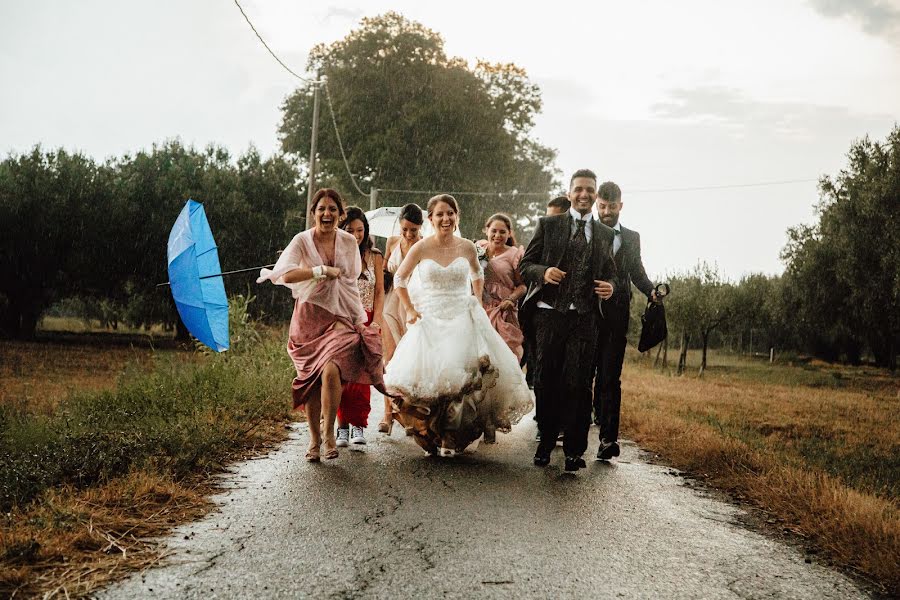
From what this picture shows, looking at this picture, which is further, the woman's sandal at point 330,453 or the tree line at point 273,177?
the tree line at point 273,177

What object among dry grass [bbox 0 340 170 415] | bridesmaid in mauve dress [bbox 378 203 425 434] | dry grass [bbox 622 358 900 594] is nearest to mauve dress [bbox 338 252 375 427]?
bridesmaid in mauve dress [bbox 378 203 425 434]

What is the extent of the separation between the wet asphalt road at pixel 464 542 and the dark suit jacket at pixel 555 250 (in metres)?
1.62

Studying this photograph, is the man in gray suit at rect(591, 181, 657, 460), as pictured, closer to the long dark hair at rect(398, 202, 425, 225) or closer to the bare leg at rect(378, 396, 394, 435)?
the long dark hair at rect(398, 202, 425, 225)

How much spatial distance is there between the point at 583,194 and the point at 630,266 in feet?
3.80

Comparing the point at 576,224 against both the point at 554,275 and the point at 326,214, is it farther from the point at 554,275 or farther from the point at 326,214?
the point at 326,214

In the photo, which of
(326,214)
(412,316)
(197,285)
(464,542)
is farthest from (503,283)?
(464,542)

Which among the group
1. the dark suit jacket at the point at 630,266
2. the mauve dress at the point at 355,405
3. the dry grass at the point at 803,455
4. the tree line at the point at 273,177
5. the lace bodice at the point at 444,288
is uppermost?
the tree line at the point at 273,177

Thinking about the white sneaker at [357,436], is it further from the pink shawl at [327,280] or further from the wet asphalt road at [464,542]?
the pink shawl at [327,280]

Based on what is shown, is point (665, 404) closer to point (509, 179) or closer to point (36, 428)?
point (36, 428)

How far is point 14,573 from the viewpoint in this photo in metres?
3.44

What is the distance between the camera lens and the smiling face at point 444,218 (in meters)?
7.77

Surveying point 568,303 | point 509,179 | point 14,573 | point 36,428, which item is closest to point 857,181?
point 509,179

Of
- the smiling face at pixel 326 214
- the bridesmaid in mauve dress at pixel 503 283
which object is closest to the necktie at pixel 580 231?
the smiling face at pixel 326 214

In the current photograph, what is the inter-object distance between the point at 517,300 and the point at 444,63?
109 ft
